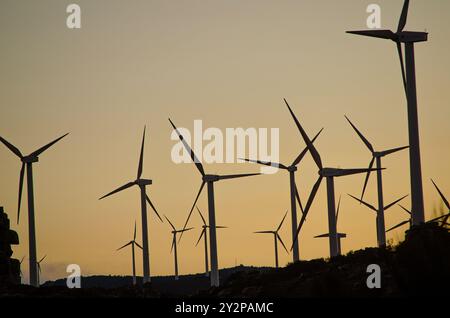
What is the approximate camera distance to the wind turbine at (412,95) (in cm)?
11906

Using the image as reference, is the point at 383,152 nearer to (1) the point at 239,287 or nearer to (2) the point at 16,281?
(1) the point at 239,287

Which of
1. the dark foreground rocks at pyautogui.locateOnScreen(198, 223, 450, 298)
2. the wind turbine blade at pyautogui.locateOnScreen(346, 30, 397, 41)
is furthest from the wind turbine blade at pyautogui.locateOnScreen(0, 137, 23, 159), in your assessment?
the wind turbine blade at pyautogui.locateOnScreen(346, 30, 397, 41)

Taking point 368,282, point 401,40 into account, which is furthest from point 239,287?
point 401,40

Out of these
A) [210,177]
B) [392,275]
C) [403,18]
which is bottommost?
[392,275]

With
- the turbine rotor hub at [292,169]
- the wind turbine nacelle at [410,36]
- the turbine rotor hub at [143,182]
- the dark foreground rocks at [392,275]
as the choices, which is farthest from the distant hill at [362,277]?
the turbine rotor hub at [143,182]

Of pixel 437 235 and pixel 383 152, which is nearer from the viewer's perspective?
pixel 437 235

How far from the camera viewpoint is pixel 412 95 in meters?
123

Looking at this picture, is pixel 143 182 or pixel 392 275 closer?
pixel 392 275

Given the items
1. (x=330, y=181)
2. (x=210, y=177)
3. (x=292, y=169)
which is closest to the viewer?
(x=330, y=181)

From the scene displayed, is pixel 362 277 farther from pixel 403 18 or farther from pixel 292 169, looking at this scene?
pixel 292 169

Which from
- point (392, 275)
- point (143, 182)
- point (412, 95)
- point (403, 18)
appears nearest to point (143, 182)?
point (143, 182)
